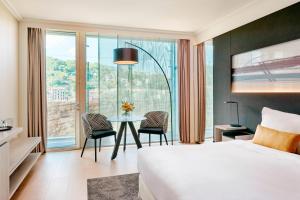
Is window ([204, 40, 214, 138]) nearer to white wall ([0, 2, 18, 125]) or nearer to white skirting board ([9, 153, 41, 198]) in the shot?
white skirting board ([9, 153, 41, 198])

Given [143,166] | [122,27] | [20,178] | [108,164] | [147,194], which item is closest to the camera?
[147,194]

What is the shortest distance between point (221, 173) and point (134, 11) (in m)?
3.06

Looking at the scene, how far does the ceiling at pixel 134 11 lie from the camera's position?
3.39m

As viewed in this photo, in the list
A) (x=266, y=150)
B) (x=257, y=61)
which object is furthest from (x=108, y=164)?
(x=257, y=61)

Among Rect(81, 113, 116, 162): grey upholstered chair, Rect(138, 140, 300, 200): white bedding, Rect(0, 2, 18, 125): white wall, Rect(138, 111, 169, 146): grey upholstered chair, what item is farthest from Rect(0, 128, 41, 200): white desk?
Rect(138, 111, 169, 146): grey upholstered chair

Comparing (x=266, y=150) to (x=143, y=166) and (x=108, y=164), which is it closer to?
(x=143, y=166)

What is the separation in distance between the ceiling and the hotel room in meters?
0.03

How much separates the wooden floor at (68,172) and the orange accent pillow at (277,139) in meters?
1.92

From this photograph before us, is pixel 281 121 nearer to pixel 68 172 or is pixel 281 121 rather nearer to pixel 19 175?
pixel 68 172

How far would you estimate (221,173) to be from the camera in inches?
68.3

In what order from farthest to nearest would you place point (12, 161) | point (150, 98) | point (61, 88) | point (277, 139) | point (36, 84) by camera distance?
1. point (150, 98)
2. point (61, 88)
3. point (36, 84)
4. point (12, 161)
5. point (277, 139)

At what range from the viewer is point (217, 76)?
4445 millimetres

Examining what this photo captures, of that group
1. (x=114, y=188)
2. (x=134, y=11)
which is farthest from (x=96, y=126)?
(x=134, y=11)

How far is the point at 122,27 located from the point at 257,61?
2.77m
